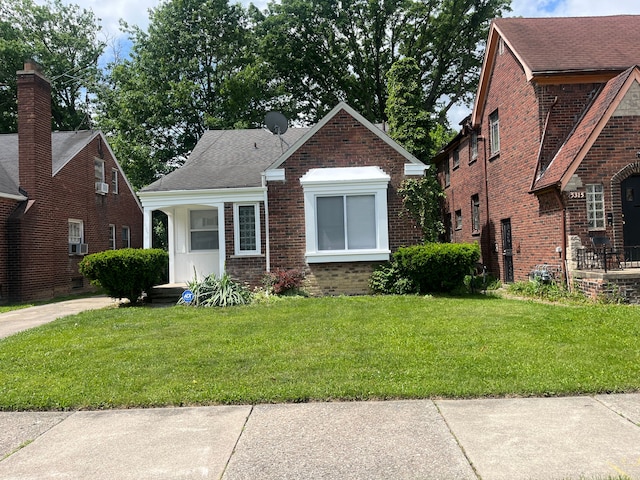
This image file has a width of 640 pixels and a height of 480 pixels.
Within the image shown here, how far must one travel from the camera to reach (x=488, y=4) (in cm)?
3056

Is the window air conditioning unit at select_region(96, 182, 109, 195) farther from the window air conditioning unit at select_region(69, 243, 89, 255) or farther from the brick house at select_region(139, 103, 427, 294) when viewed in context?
the brick house at select_region(139, 103, 427, 294)

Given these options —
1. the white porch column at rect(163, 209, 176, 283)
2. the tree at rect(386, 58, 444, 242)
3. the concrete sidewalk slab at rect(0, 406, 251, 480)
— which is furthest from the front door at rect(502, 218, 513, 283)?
the concrete sidewalk slab at rect(0, 406, 251, 480)

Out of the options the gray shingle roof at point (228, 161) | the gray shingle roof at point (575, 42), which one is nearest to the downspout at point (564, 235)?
the gray shingle roof at point (575, 42)

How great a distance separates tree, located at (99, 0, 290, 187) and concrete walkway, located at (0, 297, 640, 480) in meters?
23.7

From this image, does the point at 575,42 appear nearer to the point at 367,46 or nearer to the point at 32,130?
the point at 32,130

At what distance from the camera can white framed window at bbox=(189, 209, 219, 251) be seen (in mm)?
15227

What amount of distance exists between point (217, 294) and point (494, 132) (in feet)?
35.0

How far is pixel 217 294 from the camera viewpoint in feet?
38.2

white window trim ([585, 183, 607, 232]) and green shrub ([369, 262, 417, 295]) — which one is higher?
white window trim ([585, 183, 607, 232])

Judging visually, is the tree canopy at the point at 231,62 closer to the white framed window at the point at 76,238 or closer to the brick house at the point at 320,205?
the white framed window at the point at 76,238

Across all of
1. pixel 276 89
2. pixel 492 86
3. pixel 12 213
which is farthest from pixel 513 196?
pixel 276 89

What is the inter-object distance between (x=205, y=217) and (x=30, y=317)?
569 cm

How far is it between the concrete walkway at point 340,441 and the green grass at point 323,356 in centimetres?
28

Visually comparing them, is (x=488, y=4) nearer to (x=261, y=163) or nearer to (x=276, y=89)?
(x=276, y=89)
